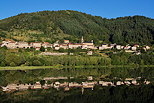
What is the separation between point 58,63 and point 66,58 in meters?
3.36

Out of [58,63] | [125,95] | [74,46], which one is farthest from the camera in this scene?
[74,46]

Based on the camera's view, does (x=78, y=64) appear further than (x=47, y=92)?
Yes

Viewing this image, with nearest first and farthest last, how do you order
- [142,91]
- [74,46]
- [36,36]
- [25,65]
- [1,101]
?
1. [1,101]
2. [142,91]
3. [25,65]
4. [74,46]
5. [36,36]

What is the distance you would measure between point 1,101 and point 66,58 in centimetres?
6620

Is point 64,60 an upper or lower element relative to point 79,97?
upper

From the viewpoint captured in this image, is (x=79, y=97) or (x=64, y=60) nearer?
(x=79, y=97)

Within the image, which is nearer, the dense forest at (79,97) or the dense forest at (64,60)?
the dense forest at (79,97)

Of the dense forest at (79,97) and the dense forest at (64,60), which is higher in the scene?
the dense forest at (64,60)

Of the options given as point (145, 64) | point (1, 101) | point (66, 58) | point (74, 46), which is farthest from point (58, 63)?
point (1, 101)

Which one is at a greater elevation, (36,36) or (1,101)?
(36,36)

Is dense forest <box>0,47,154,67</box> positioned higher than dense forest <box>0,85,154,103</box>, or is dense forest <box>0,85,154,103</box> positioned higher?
dense forest <box>0,47,154,67</box>

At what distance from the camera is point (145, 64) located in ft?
344

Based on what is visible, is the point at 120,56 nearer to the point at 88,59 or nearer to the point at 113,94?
the point at 88,59

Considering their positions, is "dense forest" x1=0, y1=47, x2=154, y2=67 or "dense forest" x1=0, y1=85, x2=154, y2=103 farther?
"dense forest" x1=0, y1=47, x2=154, y2=67
